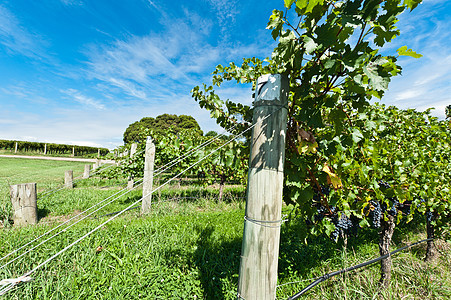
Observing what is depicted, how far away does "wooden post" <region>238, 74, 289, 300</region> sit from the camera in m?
1.22

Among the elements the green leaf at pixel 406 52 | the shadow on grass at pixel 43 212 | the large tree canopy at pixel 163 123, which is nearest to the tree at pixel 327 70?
the green leaf at pixel 406 52

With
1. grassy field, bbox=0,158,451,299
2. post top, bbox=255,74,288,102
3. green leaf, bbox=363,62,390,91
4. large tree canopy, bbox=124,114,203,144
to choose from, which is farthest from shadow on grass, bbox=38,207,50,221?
large tree canopy, bbox=124,114,203,144

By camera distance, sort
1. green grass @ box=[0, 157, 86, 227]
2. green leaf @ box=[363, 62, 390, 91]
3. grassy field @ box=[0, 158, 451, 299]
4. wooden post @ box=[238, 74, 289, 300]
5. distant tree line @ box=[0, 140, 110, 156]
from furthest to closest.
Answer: distant tree line @ box=[0, 140, 110, 156] → green grass @ box=[0, 157, 86, 227] → grassy field @ box=[0, 158, 451, 299] → wooden post @ box=[238, 74, 289, 300] → green leaf @ box=[363, 62, 390, 91]

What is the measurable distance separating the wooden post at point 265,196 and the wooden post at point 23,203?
4808mm

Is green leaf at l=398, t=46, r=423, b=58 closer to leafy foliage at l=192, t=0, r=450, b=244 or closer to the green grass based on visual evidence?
leafy foliage at l=192, t=0, r=450, b=244

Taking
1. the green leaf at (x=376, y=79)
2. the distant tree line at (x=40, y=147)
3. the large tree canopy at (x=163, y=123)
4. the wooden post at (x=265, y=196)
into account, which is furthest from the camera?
the large tree canopy at (x=163, y=123)

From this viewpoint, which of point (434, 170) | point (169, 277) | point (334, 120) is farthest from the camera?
point (434, 170)

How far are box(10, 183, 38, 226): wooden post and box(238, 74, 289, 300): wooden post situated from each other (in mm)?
4808

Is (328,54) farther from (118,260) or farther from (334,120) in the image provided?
(118,260)

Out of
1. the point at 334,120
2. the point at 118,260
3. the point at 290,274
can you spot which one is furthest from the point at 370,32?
the point at 118,260

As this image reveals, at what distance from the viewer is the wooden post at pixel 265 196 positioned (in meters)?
1.22

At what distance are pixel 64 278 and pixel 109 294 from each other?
549 millimetres

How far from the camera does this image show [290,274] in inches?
107

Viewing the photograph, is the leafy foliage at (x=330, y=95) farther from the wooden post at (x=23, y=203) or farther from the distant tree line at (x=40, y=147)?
the distant tree line at (x=40, y=147)
